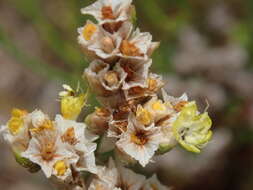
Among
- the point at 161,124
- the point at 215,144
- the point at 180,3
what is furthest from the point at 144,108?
the point at 180,3

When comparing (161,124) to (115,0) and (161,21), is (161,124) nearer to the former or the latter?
(115,0)

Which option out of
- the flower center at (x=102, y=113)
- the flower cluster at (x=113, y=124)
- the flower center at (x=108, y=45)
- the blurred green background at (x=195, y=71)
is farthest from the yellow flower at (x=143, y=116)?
the blurred green background at (x=195, y=71)

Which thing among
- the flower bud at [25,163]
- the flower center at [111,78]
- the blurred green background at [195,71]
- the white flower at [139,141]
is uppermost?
the flower center at [111,78]

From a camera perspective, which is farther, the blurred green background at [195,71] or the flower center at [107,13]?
the blurred green background at [195,71]

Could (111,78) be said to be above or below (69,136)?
above

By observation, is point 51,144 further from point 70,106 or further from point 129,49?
point 129,49

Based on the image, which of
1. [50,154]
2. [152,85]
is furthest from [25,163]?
[152,85]

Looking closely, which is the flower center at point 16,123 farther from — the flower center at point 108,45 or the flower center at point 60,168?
the flower center at point 108,45
